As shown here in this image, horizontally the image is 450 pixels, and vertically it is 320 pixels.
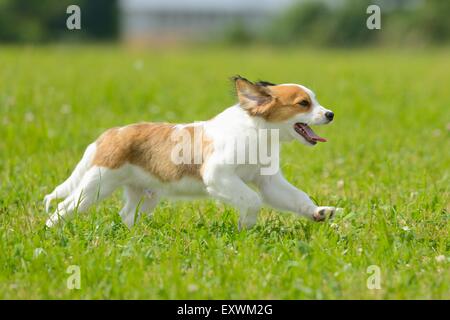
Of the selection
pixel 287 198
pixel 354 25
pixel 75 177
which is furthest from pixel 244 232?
pixel 354 25

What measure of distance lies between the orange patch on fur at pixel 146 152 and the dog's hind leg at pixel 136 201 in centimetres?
25

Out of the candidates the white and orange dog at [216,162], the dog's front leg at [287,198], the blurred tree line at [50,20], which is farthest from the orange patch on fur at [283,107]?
the blurred tree line at [50,20]

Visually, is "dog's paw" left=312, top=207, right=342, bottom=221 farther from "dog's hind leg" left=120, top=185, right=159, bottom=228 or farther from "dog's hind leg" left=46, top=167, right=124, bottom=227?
"dog's hind leg" left=46, top=167, right=124, bottom=227

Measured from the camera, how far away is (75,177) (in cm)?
512

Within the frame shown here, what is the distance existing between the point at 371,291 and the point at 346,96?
864 cm

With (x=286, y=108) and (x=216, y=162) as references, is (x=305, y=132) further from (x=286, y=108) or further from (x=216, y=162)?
(x=216, y=162)

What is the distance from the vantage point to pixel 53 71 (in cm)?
1487

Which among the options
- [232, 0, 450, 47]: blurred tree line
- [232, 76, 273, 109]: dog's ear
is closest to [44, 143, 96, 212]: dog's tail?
[232, 76, 273, 109]: dog's ear

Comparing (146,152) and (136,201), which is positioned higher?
(146,152)

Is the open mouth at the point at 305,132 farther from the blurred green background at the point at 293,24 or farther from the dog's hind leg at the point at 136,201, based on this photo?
the blurred green background at the point at 293,24

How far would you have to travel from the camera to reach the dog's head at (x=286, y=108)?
15.5 feet

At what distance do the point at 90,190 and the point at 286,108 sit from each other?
128 centimetres

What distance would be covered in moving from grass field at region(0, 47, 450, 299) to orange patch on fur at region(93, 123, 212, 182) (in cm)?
33
